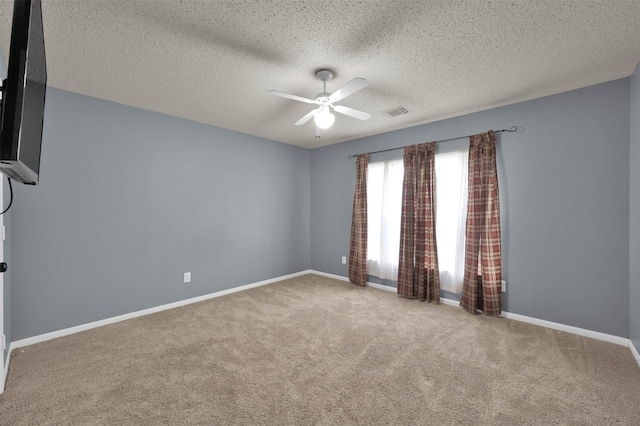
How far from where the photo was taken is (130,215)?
3104mm

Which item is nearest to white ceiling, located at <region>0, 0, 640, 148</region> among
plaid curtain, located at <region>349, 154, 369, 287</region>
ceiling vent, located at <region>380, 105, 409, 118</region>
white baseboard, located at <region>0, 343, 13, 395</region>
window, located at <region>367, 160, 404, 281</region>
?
ceiling vent, located at <region>380, 105, 409, 118</region>

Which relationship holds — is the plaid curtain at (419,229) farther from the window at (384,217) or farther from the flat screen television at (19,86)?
the flat screen television at (19,86)

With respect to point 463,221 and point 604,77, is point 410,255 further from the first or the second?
point 604,77

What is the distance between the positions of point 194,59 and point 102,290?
2521 millimetres

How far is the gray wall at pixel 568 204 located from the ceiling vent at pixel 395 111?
2.59ft

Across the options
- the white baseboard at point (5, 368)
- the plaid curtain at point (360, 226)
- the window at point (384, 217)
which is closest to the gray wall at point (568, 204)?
the window at point (384, 217)

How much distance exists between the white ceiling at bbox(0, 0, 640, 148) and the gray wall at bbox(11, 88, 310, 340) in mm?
480

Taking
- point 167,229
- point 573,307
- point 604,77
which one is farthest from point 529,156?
point 167,229

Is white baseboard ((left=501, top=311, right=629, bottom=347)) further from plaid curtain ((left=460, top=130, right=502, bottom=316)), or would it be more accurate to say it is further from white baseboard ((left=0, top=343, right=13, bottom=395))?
white baseboard ((left=0, top=343, right=13, bottom=395))

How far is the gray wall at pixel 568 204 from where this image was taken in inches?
98.5

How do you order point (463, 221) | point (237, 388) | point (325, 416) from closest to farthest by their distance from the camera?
1. point (325, 416)
2. point (237, 388)
3. point (463, 221)

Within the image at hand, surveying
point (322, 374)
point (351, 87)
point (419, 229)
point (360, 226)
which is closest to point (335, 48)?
point (351, 87)

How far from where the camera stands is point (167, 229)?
340cm

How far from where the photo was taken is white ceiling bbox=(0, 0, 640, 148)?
1.65 meters
